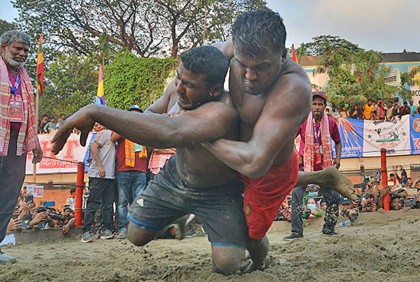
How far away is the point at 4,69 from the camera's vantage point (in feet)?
13.2

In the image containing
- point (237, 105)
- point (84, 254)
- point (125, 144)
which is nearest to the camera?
point (237, 105)

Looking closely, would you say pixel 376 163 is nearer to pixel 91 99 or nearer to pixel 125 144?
pixel 125 144

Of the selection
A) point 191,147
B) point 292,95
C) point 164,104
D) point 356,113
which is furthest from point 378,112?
point 292,95

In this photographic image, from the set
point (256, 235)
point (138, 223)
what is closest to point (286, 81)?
point (256, 235)

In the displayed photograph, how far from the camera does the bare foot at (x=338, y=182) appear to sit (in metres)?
3.32

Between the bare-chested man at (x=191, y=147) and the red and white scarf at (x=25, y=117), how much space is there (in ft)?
4.67

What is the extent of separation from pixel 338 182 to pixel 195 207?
111 cm

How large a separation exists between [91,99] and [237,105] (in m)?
20.9

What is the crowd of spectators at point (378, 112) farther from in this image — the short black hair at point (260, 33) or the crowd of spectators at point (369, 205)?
the short black hair at point (260, 33)

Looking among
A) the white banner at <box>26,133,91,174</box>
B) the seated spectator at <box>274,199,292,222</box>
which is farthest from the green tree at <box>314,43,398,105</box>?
the seated spectator at <box>274,199,292,222</box>

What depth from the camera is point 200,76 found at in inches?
101

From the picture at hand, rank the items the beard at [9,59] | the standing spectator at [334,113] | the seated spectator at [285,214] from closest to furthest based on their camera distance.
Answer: the beard at [9,59]
the seated spectator at [285,214]
the standing spectator at [334,113]

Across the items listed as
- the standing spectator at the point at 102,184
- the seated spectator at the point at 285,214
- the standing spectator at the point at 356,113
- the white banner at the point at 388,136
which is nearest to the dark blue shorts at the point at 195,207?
the standing spectator at the point at 102,184

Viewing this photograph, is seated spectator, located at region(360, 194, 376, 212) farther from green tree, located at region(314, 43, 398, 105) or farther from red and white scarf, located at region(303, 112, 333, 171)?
green tree, located at region(314, 43, 398, 105)
